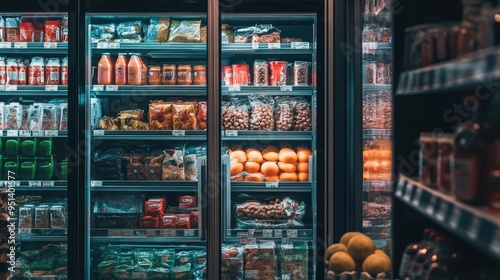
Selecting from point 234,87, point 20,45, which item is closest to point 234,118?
point 234,87

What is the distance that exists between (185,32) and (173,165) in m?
0.78

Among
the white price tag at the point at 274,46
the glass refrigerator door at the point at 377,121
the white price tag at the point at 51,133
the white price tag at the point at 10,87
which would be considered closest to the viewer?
the glass refrigerator door at the point at 377,121

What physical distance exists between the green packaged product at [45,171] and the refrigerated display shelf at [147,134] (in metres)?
0.44

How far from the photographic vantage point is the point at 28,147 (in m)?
4.55

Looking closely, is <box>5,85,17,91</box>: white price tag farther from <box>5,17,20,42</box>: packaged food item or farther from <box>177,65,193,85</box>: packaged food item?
<box>177,65,193,85</box>: packaged food item

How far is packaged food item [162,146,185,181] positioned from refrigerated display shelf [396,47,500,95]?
99.2 inches

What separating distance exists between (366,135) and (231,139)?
3.73ft

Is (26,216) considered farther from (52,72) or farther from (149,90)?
(149,90)

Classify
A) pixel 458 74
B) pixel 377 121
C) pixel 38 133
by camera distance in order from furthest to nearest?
1. pixel 38 133
2. pixel 377 121
3. pixel 458 74

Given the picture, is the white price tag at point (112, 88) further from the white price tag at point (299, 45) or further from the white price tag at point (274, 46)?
the white price tag at point (299, 45)

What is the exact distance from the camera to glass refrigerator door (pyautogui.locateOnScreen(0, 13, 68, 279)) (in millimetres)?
4434

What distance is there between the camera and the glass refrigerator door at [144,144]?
14.1ft

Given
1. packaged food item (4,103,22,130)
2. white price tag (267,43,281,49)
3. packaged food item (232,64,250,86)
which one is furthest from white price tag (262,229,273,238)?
packaged food item (4,103,22,130)

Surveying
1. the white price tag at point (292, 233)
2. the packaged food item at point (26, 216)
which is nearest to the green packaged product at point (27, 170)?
the packaged food item at point (26, 216)
